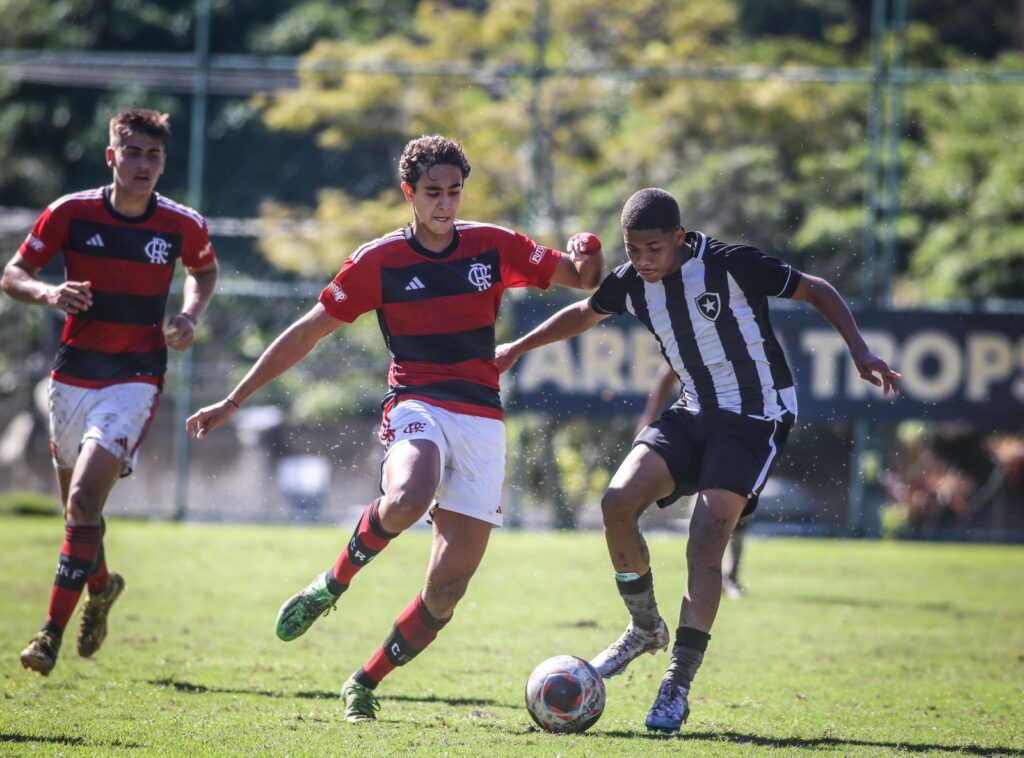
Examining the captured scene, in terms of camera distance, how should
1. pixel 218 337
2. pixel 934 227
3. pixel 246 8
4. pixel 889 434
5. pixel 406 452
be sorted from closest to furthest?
pixel 406 452
pixel 218 337
pixel 889 434
pixel 934 227
pixel 246 8

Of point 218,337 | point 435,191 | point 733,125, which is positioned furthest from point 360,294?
point 733,125

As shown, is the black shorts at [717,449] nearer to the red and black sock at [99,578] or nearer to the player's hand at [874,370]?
the player's hand at [874,370]

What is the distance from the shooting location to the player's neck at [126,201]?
273 inches

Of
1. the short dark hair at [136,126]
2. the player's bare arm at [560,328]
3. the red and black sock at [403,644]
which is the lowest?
the red and black sock at [403,644]

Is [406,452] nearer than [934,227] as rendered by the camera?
Yes

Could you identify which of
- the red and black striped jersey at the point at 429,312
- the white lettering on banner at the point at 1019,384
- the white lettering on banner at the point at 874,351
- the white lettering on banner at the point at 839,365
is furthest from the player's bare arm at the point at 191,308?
the white lettering on banner at the point at 1019,384

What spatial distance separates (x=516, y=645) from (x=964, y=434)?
14.1 meters

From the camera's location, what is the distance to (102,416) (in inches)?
266

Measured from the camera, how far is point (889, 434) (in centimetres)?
1777

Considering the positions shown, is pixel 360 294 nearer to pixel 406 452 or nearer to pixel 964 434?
pixel 406 452

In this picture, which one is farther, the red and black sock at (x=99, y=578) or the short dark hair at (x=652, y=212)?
the red and black sock at (x=99, y=578)

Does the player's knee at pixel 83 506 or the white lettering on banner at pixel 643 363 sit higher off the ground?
the white lettering on banner at pixel 643 363

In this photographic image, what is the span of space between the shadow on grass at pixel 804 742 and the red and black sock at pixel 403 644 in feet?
2.70

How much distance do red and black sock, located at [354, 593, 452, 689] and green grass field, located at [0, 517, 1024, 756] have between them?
201 millimetres
